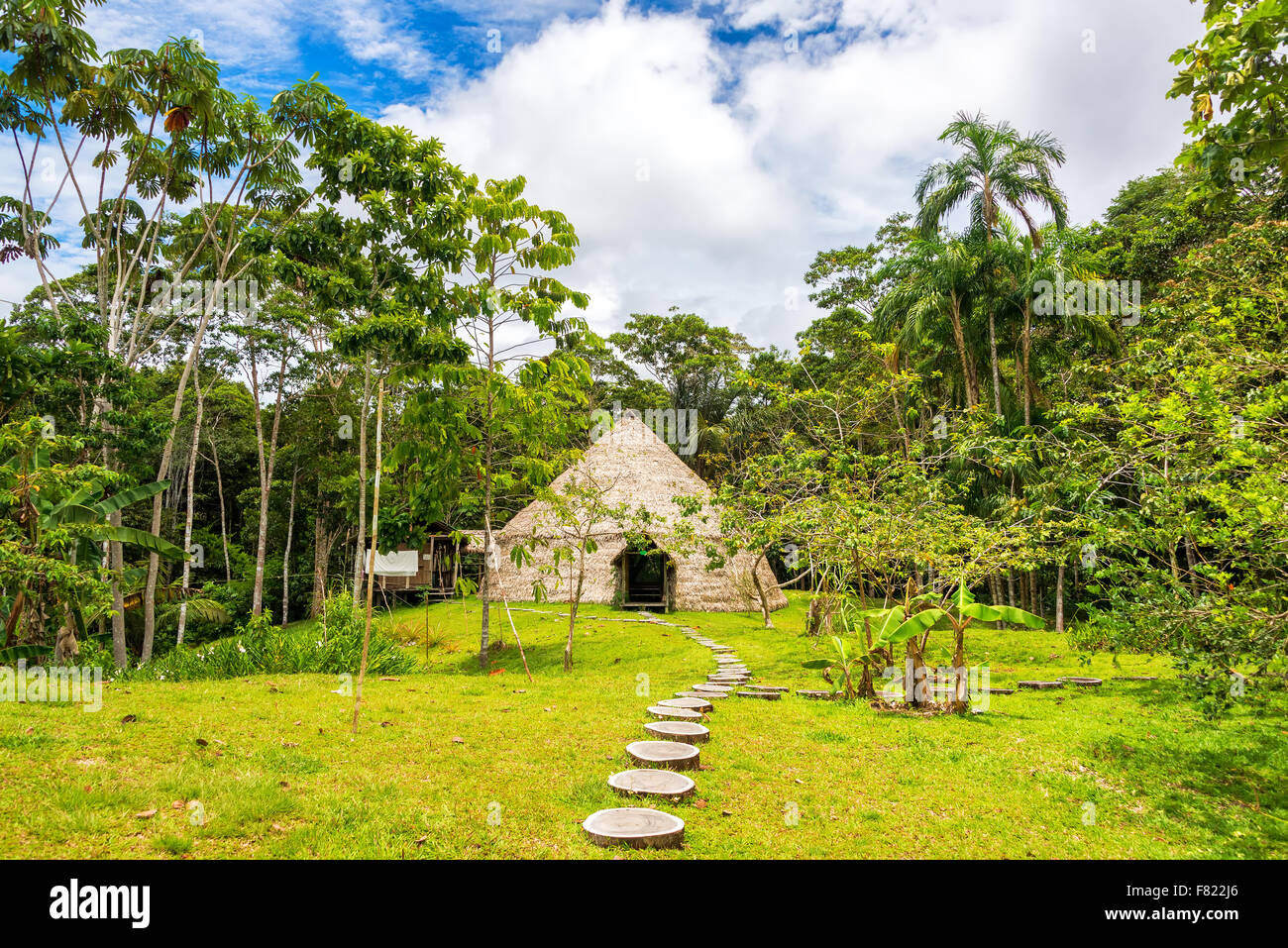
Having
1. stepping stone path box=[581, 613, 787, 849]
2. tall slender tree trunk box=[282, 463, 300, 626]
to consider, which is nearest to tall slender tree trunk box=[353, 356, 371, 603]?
stepping stone path box=[581, 613, 787, 849]

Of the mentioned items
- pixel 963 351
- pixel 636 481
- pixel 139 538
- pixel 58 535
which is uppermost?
pixel 963 351

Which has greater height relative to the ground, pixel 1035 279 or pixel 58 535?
pixel 1035 279

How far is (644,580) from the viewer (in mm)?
23656

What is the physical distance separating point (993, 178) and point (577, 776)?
18.6 meters

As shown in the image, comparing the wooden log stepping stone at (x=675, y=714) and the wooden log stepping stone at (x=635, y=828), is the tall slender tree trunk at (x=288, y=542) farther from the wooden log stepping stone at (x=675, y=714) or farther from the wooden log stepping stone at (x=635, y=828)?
the wooden log stepping stone at (x=635, y=828)

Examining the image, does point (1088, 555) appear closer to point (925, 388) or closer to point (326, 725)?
point (326, 725)

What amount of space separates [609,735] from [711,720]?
140cm

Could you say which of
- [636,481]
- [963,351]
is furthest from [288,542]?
[963,351]

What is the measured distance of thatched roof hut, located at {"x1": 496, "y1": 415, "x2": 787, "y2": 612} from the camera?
64.8 ft

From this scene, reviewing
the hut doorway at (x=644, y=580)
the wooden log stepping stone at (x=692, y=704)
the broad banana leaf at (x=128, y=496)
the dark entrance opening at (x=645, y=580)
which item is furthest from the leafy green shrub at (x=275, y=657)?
the dark entrance opening at (x=645, y=580)

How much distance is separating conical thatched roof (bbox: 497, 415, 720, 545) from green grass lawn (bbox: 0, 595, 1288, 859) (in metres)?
10.9

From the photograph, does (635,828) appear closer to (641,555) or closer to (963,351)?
(641,555)

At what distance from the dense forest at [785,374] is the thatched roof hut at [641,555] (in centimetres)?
467
